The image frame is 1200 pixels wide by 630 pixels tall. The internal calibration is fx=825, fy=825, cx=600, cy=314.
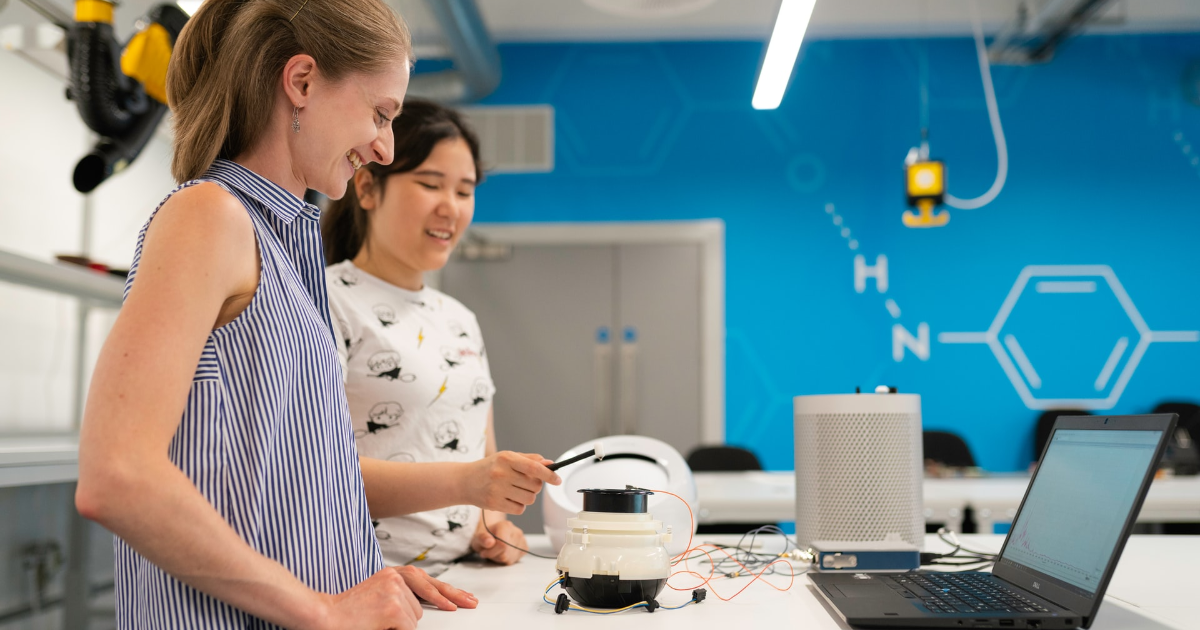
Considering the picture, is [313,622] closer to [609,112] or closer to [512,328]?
[512,328]

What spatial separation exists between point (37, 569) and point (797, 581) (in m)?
1.77

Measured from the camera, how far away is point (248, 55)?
894 mm

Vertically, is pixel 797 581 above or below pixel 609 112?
below

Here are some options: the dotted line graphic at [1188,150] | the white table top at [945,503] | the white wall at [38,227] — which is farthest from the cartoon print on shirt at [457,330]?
the dotted line graphic at [1188,150]

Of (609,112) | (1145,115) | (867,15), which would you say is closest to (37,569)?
(609,112)

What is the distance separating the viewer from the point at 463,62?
14.5ft

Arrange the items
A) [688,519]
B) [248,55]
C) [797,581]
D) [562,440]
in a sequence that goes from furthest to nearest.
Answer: [562,440] < [688,519] < [797,581] < [248,55]

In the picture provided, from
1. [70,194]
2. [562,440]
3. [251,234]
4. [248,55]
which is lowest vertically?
[562,440]

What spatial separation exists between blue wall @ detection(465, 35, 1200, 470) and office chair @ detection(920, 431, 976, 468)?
62cm

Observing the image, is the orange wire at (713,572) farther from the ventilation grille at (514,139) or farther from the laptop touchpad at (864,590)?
the ventilation grille at (514,139)

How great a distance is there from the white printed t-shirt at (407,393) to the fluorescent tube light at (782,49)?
0.94 m

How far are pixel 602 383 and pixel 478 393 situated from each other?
328 cm

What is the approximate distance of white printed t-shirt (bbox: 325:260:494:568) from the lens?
1354 mm

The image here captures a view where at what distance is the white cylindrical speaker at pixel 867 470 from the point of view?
1310mm
